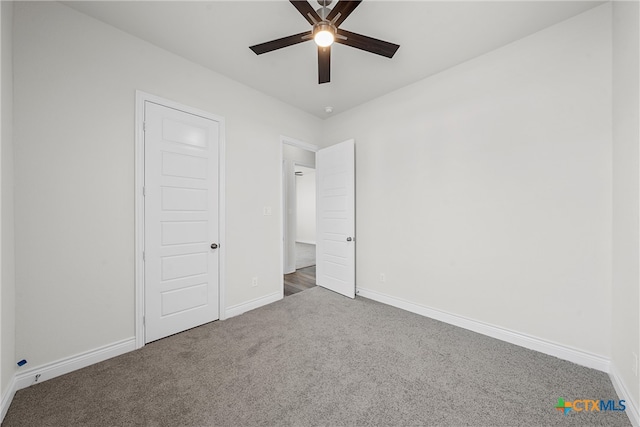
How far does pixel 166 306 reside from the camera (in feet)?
7.75

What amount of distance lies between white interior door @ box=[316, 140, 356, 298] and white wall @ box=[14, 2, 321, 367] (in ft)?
6.80

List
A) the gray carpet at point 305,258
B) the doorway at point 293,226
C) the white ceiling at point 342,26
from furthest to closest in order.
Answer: the gray carpet at point 305,258 < the doorway at point 293,226 < the white ceiling at point 342,26

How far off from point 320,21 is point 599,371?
338cm

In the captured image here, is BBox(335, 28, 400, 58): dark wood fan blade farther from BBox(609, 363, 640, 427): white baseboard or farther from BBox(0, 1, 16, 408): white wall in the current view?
BBox(609, 363, 640, 427): white baseboard

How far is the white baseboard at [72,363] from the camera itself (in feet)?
5.53

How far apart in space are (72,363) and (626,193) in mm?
4239

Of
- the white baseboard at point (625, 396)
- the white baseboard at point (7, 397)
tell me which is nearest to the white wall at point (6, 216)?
the white baseboard at point (7, 397)

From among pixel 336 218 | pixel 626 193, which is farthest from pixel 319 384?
pixel 626 193

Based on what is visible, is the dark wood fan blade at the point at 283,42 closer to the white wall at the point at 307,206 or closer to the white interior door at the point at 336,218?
the white interior door at the point at 336,218

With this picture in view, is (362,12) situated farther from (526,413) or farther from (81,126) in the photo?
(526,413)

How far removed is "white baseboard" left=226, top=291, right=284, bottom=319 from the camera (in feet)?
9.30

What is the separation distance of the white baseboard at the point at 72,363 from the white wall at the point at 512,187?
289 centimetres

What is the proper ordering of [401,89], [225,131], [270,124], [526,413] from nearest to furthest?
1. [526,413]
2. [225,131]
3. [401,89]
4. [270,124]

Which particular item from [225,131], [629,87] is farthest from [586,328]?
[225,131]
